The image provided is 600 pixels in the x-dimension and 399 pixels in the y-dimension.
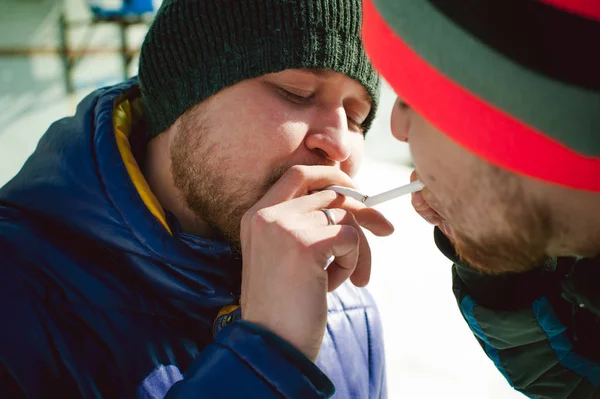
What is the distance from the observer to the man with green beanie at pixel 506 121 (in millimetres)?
541

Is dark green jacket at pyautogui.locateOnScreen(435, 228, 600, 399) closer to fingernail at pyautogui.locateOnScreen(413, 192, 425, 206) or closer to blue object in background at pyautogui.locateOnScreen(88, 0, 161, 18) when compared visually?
fingernail at pyautogui.locateOnScreen(413, 192, 425, 206)

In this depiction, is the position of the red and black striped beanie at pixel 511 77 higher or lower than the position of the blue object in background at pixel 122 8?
higher

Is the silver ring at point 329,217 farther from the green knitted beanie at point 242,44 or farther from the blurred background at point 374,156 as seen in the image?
the blurred background at point 374,156

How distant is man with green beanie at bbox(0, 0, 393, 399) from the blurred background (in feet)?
3.20

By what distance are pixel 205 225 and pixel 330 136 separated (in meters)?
0.44

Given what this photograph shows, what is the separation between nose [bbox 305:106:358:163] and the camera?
4.17 feet

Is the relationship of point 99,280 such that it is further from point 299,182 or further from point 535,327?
point 535,327

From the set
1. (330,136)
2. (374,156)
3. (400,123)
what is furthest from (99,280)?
(374,156)

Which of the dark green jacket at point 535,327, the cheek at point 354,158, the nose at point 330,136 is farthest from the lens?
the cheek at point 354,158

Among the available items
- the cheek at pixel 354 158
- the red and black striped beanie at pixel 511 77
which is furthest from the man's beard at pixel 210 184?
the red and black striped beanie at pixel 511 77

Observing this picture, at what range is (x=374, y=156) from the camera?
660 cm

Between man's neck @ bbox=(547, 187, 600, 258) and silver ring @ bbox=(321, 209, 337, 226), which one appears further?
silver ring @ bbox=(321, 209, 337, 226)

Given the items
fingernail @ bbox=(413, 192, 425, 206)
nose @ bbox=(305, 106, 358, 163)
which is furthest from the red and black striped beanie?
nose @ bbox=(305, 106, 358, 163)

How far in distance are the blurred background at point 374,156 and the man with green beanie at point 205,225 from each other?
976mm
